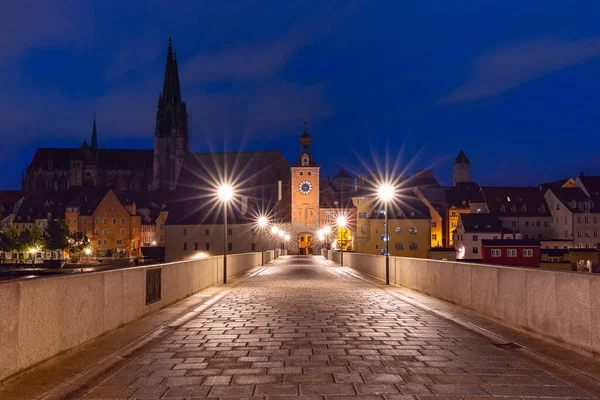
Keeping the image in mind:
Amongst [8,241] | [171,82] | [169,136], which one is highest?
[171,82]

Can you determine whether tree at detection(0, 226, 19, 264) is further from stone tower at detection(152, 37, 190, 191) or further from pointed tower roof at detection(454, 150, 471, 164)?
pointed tower roof at detection(454, 150, 471, 164)

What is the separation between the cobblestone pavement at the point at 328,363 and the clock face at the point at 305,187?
339 feet

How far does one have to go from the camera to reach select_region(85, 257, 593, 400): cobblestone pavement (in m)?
7.00

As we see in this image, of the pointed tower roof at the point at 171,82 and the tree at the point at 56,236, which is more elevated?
the pointed tower roof at the point at 171,82

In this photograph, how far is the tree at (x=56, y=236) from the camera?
4469 inches

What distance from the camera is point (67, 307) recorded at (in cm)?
949

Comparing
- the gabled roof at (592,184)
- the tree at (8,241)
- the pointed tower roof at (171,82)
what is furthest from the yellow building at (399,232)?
the pointed tower roof at (171,82)

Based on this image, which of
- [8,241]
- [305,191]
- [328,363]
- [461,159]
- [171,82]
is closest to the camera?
[328,363]

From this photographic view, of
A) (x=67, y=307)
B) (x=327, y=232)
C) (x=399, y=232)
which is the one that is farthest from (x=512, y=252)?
(x=67, y=307)

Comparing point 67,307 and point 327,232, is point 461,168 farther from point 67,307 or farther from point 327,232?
point 67,307

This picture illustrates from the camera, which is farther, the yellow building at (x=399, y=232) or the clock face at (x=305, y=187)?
the clock face at (x=305, y=187)

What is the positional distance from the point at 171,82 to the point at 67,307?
165 m

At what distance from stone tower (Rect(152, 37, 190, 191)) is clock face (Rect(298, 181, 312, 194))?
2260 inches

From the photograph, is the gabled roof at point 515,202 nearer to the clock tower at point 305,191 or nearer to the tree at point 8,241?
the clock tower at point 305,191
